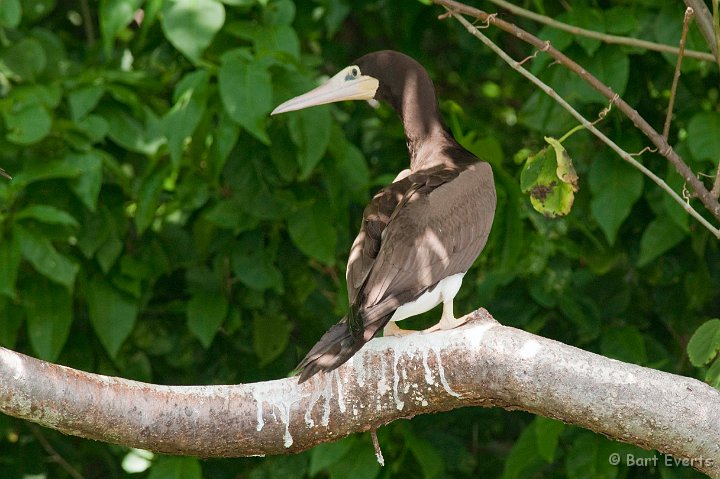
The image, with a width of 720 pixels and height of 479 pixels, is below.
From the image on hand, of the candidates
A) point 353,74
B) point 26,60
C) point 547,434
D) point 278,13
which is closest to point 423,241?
point 353,74

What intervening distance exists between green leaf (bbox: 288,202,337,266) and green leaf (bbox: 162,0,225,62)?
2.65ft

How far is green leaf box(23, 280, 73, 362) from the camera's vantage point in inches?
169

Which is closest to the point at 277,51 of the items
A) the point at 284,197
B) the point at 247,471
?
the point at 284,197

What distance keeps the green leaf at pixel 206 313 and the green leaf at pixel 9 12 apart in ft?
4.12

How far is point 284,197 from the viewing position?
4.48 m

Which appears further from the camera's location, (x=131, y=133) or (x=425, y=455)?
(x=425, y=455)

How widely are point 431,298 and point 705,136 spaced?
47.5 inches

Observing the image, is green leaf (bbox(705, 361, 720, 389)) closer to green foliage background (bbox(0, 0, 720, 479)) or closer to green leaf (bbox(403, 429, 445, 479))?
green foliage background (bbox(0, 0, 720, 479))

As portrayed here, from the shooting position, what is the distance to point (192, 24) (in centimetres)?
393

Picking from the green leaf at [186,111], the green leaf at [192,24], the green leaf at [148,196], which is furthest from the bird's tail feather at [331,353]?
the green leaf at [148,196]

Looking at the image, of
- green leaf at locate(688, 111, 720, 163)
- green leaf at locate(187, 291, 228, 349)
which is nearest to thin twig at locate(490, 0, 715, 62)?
green leaf at locate(688, 111, 720, 163)

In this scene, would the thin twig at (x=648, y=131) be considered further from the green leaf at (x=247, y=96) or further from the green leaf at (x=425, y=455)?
the green leaf at (x=425, y=455)

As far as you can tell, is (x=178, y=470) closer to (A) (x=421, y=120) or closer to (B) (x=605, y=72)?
Answer: (A) (x=421, y=120)

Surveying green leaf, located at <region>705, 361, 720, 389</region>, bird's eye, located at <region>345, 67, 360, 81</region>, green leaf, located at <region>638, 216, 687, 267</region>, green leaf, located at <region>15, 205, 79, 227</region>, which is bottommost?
green leaf, located at <region>638, 216, 687, 267</region>
